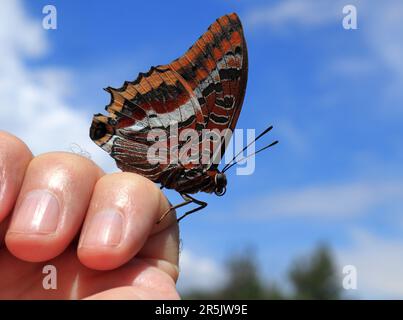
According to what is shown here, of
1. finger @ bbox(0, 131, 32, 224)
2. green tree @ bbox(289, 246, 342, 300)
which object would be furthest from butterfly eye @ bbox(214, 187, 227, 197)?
green tree @ bbox(289, 246, 342, 300)

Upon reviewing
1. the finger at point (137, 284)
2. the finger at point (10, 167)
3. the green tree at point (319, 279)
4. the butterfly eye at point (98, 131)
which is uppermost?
the butterfly eye at point (98, 131)

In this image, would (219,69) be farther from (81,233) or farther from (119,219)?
(81,233)

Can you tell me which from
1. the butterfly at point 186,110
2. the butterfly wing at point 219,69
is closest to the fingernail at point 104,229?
the butterfly at point 186,110

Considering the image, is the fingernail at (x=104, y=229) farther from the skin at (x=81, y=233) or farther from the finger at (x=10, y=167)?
the finger at (x=10, y=167)

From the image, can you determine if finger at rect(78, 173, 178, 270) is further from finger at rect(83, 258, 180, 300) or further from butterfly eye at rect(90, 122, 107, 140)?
butterfly eye at rect(90, 122, 107, 140)

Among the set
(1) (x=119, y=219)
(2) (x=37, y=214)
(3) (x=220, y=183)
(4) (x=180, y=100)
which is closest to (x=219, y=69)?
(4) (x=180, y=100)
